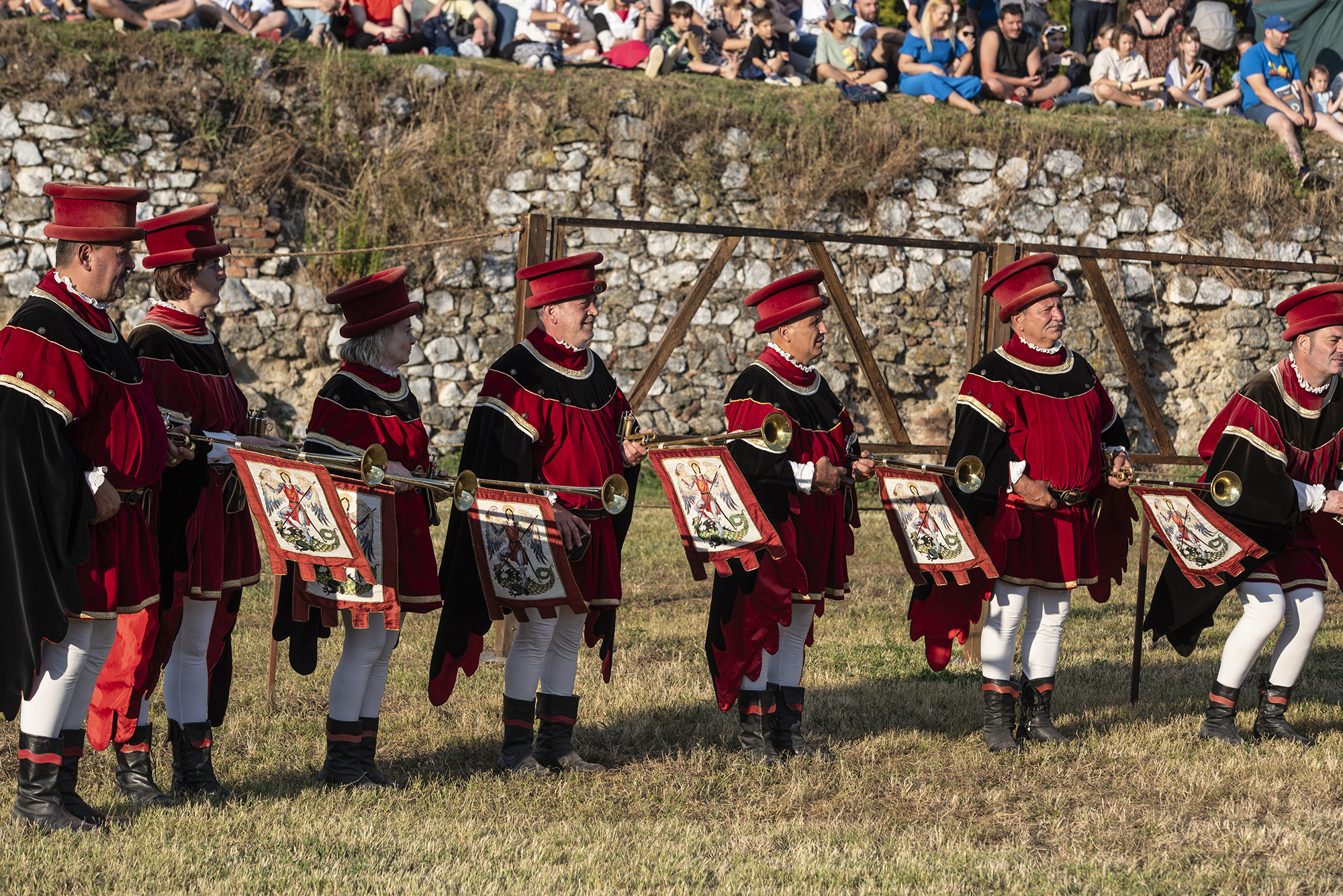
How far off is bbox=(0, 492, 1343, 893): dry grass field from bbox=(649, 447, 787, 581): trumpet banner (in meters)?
0.91

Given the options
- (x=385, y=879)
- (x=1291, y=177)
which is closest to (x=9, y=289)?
(x=385, y=879)

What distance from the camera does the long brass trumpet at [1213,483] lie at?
5.48m

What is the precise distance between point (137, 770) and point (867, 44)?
12335 millimetres

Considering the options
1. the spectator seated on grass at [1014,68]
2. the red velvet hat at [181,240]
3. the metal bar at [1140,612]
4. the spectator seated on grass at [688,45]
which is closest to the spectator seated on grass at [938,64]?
the spectator seated on grass at [1014,68]

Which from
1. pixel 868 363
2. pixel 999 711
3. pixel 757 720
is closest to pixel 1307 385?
pixel 999 711

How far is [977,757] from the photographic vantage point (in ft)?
18.0

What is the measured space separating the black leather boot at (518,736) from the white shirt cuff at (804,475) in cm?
135

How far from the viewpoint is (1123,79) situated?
50.4 ft

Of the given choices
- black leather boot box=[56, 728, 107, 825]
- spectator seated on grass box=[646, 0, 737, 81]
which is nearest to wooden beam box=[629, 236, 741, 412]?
black leather boot box=[56, 728, 107, 825]

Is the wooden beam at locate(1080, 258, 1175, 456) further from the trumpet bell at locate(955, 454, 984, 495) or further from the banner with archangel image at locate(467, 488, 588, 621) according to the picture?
the banner with archangel image at locate(467, 488, 588, 621)

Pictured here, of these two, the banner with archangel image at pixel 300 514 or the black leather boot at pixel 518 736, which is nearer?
the banner with archangel image at pixel 300 514

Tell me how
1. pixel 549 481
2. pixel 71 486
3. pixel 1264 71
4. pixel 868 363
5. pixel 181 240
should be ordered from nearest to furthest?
pixel 71 486
pixel 181 240
pixel 549 481
pixel 868 363
pixel 1264 71

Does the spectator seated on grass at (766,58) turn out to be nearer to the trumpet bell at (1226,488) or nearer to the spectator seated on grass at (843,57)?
the spectator seated on grass at (843,57)

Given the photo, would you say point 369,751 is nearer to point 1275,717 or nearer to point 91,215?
point 91,215
